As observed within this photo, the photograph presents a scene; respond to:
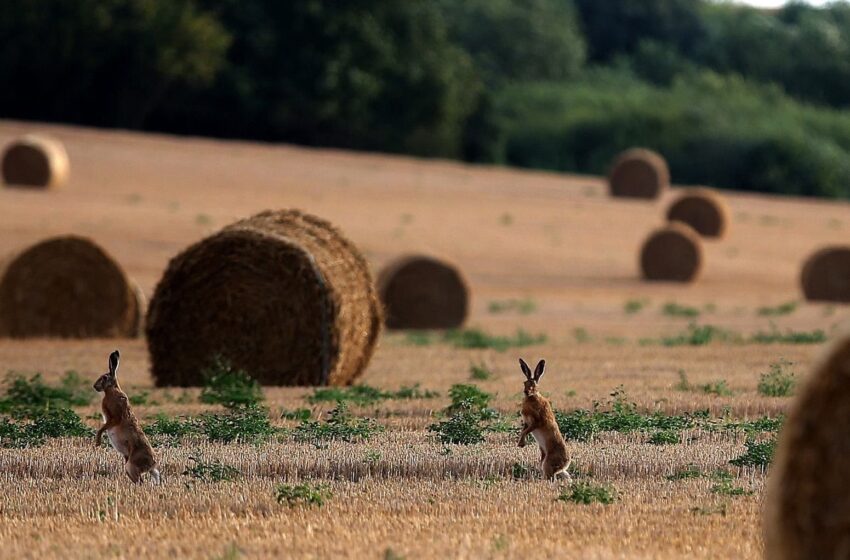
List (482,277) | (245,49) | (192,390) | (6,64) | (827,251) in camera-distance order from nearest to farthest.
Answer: (192,390)
(827,251)
(482,277)
(6,64)
(245,49)

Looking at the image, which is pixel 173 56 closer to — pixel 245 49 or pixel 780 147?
pixel 245 49

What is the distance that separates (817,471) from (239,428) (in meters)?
6.44

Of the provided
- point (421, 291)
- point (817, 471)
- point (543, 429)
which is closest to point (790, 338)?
point (421, 291)

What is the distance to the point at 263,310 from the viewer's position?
1734cm

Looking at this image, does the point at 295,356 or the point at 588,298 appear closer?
the point at 295,356

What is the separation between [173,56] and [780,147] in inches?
918

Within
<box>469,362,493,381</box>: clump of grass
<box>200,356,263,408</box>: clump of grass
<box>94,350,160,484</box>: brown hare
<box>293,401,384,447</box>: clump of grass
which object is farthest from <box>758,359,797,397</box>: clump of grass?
<box>94,350,160,484</box>: brown hare

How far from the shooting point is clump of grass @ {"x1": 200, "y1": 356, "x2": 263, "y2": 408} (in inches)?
567

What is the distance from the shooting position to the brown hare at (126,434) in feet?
34.3

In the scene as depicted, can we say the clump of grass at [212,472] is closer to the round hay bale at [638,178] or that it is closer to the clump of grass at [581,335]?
the clump of grass at [581,335]

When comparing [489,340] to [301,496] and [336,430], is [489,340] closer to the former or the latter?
[336,430]

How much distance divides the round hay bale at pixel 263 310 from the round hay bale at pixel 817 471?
414 inches

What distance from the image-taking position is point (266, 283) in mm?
17312

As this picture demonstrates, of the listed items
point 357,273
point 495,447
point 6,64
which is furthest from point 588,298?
point 6,64
